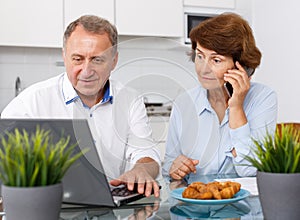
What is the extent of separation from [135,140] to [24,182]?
2.59 ft

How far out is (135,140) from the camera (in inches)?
60.8

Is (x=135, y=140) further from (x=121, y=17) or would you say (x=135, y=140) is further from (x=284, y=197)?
(x=121, y=17)

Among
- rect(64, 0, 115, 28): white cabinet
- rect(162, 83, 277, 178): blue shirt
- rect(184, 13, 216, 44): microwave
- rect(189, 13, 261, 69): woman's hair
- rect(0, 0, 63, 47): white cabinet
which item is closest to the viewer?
rect(162, 83, 277, 178): blue shirt

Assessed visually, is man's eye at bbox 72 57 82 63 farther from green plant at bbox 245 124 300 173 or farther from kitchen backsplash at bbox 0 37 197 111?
green plant at bbox 245 124 300 173

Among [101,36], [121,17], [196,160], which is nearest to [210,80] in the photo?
[196,160]

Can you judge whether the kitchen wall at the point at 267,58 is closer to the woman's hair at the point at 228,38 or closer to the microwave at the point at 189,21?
the microwave at the point at 189,21

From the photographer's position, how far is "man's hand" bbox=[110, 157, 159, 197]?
4.02ft

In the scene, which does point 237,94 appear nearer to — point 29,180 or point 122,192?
point 122,192

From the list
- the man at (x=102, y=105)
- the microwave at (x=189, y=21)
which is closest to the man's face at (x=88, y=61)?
the man at (x=102, y=105)

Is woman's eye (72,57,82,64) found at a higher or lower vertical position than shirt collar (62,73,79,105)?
higher

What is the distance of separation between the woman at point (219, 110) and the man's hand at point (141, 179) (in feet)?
0.82

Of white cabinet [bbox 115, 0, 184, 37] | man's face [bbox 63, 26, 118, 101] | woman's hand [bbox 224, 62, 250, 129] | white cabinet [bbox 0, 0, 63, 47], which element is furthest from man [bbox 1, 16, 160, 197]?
white cabinet [bbox 115, 0, 184, 37]

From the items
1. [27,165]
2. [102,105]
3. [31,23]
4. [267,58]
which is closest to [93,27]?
[102,105]

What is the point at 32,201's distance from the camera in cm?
77
